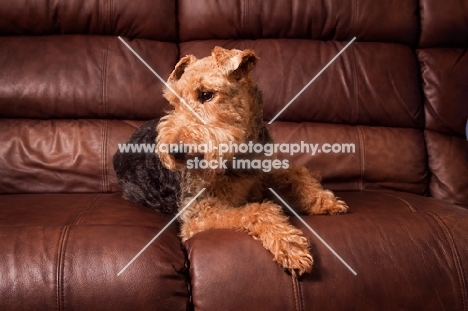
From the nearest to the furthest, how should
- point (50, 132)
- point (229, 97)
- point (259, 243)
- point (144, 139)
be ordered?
point (259, 243) < point (229, 97) < point (144, 139) < point (50, 132)

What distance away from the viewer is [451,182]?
2.22 metres

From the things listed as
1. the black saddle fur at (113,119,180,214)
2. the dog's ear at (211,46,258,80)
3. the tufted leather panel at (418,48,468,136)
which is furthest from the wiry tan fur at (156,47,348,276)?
the tufted leather panel at (418,48,468,136)

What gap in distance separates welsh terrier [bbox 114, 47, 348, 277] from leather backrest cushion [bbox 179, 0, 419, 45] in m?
0.77

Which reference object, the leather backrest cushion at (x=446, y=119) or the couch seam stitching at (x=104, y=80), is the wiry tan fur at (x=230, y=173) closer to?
the couch seam stitching at (x=104, y=80)

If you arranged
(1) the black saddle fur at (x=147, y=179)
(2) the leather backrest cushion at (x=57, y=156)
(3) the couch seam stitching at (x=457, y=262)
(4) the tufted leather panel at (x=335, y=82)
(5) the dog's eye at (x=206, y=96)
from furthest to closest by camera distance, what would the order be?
(4) the tufted leather panel at (x=335, y=82) < (2) the leather backrest cushion at (x=57, y=156) < (1) the black saddle fur at (x=147, y=179) < (5) the dog's eye at (x=206, y=96) < (3) the couch seam stitching at (x=457, y=262)

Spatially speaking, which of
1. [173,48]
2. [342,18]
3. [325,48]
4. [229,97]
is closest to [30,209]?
[229,97]

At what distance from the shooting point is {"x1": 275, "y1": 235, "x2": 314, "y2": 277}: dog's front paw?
125cm

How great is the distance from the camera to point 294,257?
49.4 inches

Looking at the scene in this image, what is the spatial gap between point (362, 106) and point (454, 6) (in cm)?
81

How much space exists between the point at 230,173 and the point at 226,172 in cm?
2

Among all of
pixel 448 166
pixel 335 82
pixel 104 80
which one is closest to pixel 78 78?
pixel 104 80

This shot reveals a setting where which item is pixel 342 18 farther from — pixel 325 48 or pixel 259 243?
pixel 259 243

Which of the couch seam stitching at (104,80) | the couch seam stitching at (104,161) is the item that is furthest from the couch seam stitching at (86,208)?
the couch seam stitching at (104,80)

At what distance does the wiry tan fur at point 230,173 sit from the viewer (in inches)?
53.4
